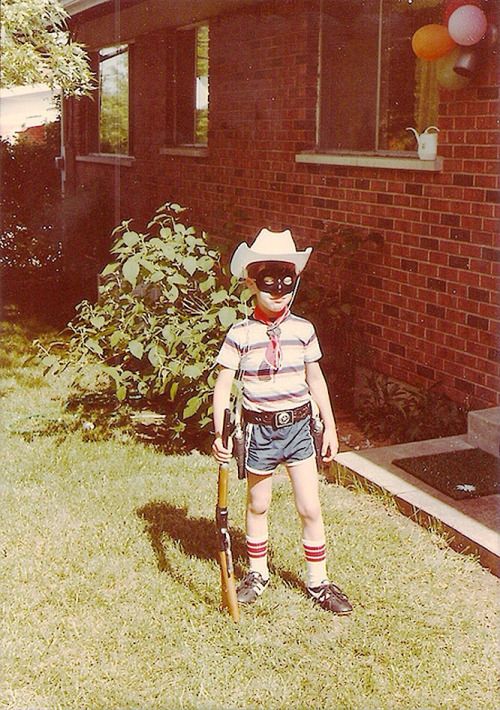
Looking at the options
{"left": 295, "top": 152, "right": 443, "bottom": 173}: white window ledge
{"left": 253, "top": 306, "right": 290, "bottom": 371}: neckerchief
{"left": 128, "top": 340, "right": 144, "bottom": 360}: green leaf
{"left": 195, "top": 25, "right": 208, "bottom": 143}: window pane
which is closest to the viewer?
{"left": 253, "top": 306, "right": 290, "bottom": 371}: neckerchief

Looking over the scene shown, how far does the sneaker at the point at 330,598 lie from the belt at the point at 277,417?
0.70 metres

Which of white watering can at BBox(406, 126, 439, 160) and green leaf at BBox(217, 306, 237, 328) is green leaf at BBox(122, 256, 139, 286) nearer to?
green leaf at BBox(217, 306, 237, 328)

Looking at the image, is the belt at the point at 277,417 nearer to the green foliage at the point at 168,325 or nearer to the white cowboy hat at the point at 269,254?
the white cowboy hat at the point at 269,254

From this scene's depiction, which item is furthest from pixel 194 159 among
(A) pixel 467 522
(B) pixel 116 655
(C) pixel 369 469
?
(B) pixel 116 655

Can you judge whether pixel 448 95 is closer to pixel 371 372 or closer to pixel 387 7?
pixel 387 7

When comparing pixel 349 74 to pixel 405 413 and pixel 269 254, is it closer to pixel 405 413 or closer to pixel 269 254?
pixel 405 413

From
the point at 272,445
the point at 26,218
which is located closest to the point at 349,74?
the point at 272,445

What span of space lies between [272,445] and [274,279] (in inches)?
26.9

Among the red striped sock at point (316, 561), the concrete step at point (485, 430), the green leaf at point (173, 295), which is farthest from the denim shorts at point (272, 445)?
the green leaf at point (173, 295)

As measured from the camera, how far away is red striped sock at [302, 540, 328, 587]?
3965mm

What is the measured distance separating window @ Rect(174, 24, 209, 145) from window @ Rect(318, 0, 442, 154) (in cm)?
287

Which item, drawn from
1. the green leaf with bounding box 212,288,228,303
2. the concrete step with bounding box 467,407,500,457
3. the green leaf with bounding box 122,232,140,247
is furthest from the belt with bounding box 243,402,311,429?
the green leaf with bounding box 122,232,140,247

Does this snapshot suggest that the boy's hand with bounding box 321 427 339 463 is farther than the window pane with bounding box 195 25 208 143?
No

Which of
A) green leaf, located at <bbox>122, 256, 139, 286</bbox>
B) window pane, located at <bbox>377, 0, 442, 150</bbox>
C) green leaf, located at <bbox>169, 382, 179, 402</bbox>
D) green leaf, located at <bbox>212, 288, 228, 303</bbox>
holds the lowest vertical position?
green leaf, located at <bbox>169, 382, 179, 402</bbox>
